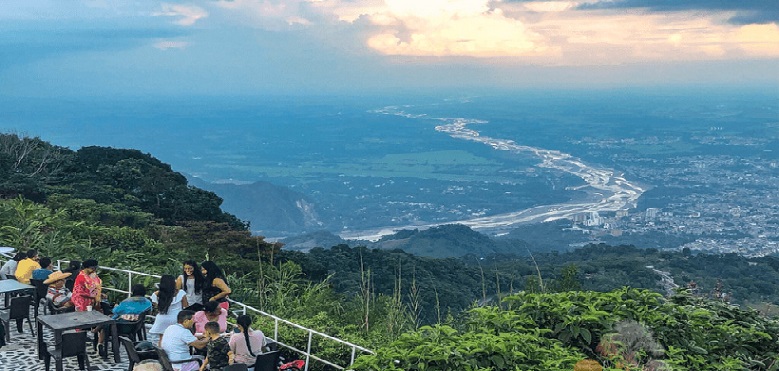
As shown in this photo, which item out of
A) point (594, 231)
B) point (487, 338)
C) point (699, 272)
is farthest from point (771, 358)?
point (594, 231)

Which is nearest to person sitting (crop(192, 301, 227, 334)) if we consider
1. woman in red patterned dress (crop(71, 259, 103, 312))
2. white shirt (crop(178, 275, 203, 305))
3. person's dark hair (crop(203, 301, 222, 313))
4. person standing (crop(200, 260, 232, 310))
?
person's dark hair (crop(203, 301, 222, 313))

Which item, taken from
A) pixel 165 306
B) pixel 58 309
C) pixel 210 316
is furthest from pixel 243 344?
pixel 58 309

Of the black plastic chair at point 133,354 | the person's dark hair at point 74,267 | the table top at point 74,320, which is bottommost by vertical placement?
the black plastic chair at point 133,354

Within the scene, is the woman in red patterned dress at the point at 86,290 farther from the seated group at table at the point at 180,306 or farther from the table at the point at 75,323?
the table at the point at 75,323

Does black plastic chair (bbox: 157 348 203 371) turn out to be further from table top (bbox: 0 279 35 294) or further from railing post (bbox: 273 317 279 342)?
table top (bbox: 0 279 35 294)

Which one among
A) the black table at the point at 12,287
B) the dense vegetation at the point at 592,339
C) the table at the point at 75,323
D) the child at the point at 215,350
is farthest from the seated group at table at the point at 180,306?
the dense vegetation at the point at 592,339
